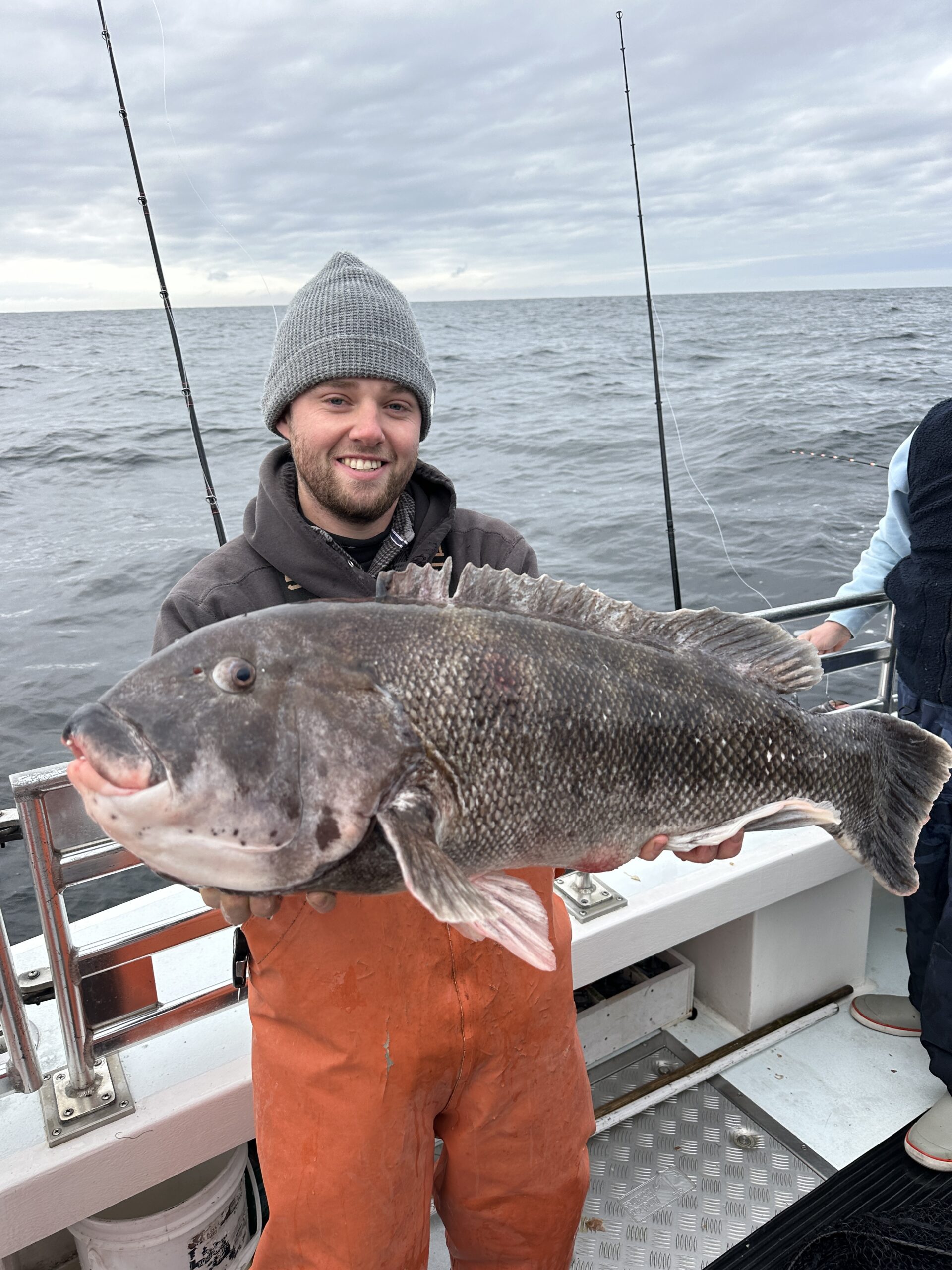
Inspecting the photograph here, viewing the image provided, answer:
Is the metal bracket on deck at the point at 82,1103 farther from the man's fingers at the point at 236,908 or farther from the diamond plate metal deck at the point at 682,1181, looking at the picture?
the diamond plate metal deck at the point at 682,1181

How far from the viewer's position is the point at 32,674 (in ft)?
32.0

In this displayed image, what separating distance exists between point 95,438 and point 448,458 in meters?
9.86

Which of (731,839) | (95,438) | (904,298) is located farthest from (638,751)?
(904,298)

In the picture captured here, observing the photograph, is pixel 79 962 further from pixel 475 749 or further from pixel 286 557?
pixel 475 749

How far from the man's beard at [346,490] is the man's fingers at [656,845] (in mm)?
1065

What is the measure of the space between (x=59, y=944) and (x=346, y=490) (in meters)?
1.28

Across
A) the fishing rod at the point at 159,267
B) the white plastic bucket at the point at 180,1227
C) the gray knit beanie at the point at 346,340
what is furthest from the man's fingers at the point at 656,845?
the fishing rod at the point at 159,267

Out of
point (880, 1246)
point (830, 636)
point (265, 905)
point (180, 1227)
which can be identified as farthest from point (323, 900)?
point (830, 636)

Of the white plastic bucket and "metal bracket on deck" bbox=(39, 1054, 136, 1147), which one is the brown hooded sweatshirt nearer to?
"metal bracket on deck" bbox=(39, 1054, 136, 1147)

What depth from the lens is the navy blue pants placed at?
9.67ft

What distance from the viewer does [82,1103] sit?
225 centimetres

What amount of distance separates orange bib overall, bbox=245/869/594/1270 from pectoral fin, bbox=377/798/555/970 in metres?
0.45

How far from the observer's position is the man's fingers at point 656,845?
1.88 m

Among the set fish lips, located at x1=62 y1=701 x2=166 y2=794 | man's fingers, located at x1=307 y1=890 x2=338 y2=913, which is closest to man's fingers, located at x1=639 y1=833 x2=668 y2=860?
man's fingers, located at x1=307 y1=890 x2=338 y2=913
